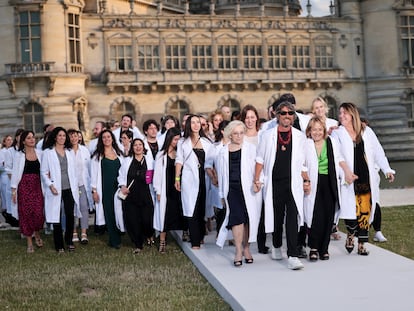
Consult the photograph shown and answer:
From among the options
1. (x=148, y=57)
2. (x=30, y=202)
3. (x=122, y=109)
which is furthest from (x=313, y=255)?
(x=148, y=57)

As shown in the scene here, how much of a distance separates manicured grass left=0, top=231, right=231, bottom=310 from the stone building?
74.7ft

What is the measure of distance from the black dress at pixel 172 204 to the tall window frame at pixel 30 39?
2382 cm

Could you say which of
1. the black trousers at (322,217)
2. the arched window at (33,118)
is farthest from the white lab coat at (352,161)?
the arched window at (33,118)

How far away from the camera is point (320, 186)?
11336 mm

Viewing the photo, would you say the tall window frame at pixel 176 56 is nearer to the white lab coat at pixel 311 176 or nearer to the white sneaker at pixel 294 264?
the white lab coat at pixel 311 176

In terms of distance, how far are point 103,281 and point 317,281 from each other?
327 cm

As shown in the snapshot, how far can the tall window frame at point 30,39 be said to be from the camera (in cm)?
3569

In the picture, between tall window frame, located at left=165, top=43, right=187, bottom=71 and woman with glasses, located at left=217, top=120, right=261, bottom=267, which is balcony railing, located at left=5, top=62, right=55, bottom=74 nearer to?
tall window frame, located at left=165, top=43, right=187, bottom=71

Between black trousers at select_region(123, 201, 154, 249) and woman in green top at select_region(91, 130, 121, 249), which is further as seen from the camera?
woman in green top at select_region(91, 130, 121, 249)

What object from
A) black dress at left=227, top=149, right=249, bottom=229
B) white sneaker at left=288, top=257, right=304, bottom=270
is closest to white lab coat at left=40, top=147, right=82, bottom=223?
black dress at left=227, top=149, right=249, bottom=229

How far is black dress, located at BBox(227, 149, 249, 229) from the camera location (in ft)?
36.3

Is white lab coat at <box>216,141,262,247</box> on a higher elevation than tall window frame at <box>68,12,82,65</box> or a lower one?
lower

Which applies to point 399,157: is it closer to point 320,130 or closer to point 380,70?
point 380,70

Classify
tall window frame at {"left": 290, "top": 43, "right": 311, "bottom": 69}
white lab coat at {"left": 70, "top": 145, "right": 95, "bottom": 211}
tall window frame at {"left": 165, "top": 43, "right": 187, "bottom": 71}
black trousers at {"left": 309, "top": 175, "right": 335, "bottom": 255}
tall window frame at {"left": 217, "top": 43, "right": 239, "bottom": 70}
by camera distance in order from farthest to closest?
tall window frame at {"left": 290, "top": 43, "right": 311, "bottom": 69} < tall window frame at {"left": 217, "top": 43, "right": 239, "bottom": 70} < tall window frame at {"left": 165, "top": 43, "right": 187, "bottom": 71} < white lab coat at {"left": 70, "top": 145, "right": 95, "bottom": 211} < black trousers at {"left": 309, "top": 175, "right": 335, "bottom": 255}
